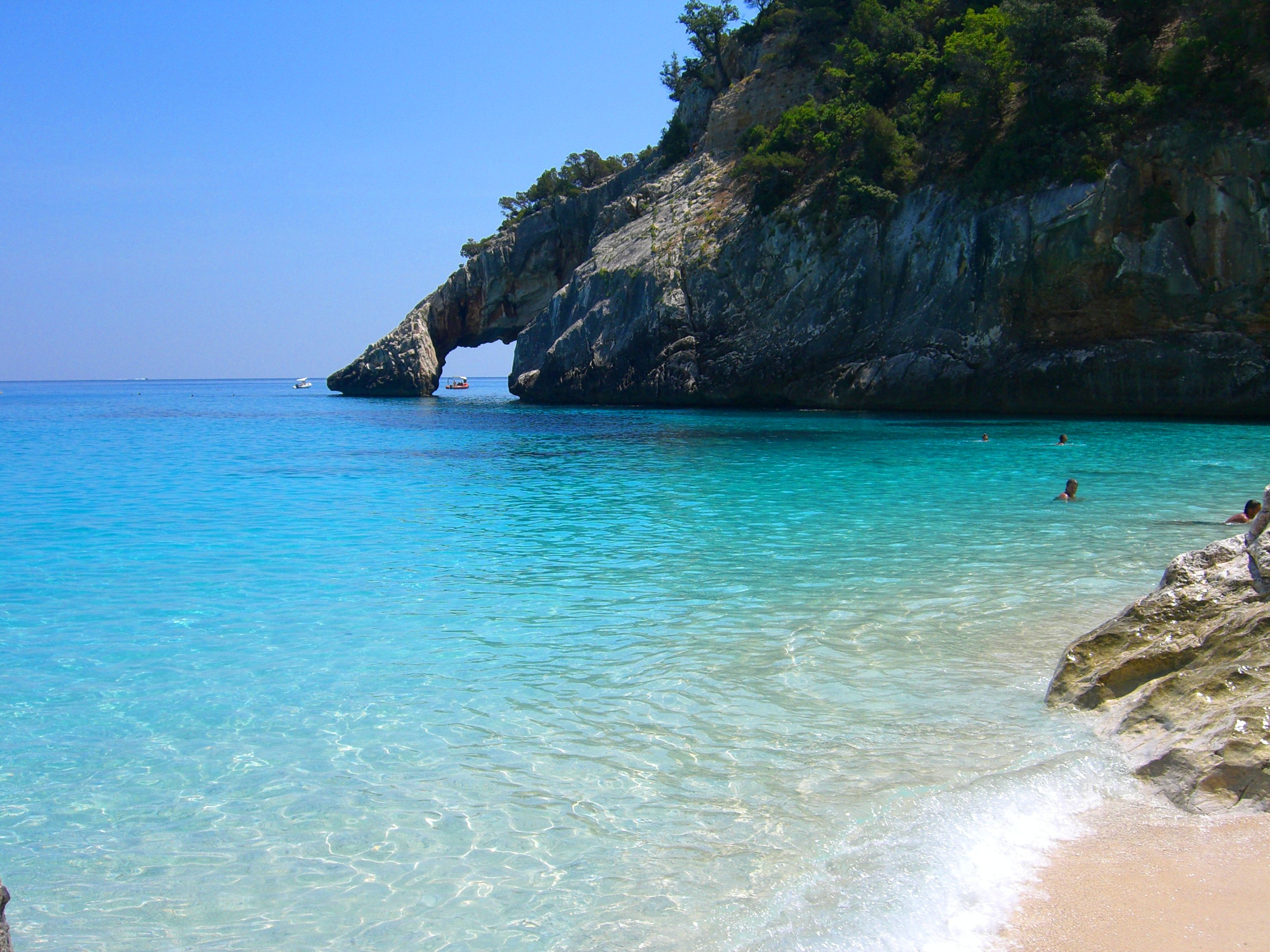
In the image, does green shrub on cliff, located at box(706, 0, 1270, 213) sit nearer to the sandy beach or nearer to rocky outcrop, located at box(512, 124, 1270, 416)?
rocky outcrop, located at box(512, 124, 1270, 416)

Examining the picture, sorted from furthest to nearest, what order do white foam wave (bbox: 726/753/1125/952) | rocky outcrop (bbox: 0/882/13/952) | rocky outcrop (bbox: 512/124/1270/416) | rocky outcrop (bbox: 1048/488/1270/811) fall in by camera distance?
rocky outcrop (bbox: 512/124/1270/416) < rocky outcrop (bbox: 1048/488/1270/811) < white foam wave (bbox: 726/753/1125/952) < rocky outcrop (bbox: 0/882/13/952)

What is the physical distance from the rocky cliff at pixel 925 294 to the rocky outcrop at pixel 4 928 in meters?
36.6

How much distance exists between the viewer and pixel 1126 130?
109ft

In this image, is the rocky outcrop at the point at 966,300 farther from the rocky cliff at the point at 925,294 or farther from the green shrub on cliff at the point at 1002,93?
the green shrub on cliff at the point at 1002,93

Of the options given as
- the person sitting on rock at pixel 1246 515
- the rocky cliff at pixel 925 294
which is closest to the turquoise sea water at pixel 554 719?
the person sitting on rock at pixel 1246 515

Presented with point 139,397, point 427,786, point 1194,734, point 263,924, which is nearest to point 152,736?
point 427,786

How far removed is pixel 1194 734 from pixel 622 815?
316 cm

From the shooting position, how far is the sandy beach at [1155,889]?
363cm

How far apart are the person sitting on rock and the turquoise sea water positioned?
0.81m

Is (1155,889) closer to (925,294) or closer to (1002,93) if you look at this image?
(925,294)

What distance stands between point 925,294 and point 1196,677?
34.9m

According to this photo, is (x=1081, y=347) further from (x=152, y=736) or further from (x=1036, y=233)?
(x=152, y=736)

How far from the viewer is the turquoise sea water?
14.4ft

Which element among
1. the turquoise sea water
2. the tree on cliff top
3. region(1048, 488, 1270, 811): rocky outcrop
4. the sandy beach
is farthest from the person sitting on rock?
the tree on cliff top
